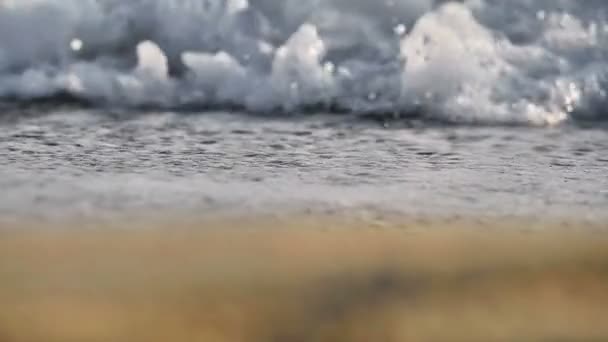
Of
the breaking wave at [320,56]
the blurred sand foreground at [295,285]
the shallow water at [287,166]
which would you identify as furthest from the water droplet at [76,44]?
the blurred sand foreground at [295,285]

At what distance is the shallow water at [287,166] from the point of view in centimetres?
108

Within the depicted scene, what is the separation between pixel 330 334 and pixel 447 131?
818 mm

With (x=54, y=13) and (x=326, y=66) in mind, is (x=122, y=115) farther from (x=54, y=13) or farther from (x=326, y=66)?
(x=54, y=13)

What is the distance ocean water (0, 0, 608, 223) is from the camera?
1132mm

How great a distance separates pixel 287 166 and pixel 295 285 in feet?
1.50

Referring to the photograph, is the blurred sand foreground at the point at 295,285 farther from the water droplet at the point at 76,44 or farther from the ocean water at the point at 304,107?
the water droplet at the point at 76,44

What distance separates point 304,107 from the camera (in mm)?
1705

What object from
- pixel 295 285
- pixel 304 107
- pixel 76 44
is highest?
pixel 76 44

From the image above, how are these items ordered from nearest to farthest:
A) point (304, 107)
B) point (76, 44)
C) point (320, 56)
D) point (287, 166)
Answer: point (287, 166) → point (304, 107) → point (320, 56) → point (76, 44)

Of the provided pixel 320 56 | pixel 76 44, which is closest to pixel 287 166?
pixel 320 56

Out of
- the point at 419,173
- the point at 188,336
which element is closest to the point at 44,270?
the point at 188,336

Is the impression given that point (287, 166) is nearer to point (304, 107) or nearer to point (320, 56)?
point (304, 107)

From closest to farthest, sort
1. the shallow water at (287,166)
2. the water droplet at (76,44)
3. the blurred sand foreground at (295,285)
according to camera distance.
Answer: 1. the blurred sand foreground at (295,285)
2. the shallow water at (287,166)
3. the water droplet at (76,44)

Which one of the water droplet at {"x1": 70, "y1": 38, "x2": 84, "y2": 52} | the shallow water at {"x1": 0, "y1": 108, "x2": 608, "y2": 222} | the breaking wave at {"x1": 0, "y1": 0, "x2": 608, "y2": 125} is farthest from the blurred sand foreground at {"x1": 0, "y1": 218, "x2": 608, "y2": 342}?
the water droplet at {"x1": 70, "y1": 38, "x2": 84, "y2": 52}
